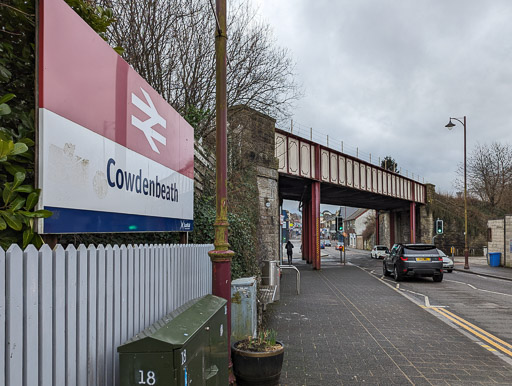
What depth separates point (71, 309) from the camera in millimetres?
2586

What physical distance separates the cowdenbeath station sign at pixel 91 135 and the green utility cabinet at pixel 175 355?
41.2 inches

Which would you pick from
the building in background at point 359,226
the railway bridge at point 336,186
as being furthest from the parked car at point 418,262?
the building in background at point 359,226

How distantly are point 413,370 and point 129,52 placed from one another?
9.98 m

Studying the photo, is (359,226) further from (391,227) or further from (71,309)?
(71,309)

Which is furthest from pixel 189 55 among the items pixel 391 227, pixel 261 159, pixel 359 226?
pixel 359 226

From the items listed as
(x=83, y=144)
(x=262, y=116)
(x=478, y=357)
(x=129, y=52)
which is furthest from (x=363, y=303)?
(x=83, y=144)

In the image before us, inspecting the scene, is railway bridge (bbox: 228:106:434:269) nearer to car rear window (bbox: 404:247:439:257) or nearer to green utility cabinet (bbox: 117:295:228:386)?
car rear window (bbox: 404:247:439:257)

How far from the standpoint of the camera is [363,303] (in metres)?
12.0

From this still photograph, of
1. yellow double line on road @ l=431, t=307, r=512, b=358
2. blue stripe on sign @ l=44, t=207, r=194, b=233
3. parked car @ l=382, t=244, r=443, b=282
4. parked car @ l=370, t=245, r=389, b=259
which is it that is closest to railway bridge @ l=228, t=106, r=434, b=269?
parked car @ l=370, t=245, r=389, b=259

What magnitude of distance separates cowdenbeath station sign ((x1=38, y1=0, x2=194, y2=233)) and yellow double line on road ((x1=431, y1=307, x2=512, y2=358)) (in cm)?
633

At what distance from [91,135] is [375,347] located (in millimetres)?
5989

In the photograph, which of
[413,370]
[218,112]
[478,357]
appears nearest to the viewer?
[218,112]

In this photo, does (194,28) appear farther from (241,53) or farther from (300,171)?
(300,171)

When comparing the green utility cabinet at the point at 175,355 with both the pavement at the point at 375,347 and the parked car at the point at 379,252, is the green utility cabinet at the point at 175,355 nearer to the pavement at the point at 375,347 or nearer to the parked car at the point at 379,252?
the pavement at the point at 375,347
